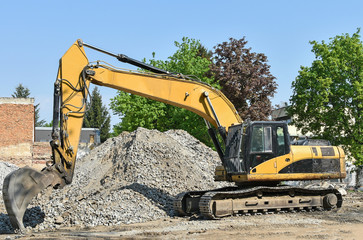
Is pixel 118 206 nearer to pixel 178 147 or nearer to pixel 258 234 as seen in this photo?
pixel 258 234

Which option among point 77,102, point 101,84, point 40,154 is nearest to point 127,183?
point 101,84

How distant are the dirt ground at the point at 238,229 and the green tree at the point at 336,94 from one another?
14.6 meters

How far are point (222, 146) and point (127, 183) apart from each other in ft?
12.9

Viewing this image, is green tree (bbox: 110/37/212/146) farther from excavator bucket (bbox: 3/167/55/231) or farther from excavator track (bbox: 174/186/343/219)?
excavator bucket (bbox: 3/167/55/231)

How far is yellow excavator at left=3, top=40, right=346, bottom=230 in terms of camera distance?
10719 mm

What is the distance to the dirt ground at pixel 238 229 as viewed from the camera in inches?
380

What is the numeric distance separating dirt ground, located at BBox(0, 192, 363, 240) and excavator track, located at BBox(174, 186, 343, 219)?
268mm

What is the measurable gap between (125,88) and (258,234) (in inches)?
201

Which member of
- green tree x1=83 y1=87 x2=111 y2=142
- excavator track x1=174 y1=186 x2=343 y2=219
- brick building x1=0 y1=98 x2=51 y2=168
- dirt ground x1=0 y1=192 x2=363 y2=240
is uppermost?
green tree x1=83 y1=87 x2=111 y2=142

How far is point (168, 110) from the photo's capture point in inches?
1395

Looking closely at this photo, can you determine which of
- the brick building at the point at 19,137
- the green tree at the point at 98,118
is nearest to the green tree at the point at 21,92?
the green tree at the point at 98,118

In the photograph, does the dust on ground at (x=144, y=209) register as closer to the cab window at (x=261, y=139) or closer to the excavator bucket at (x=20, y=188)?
the excavator bucket at (x=20, y=188)

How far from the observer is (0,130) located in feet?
97.0

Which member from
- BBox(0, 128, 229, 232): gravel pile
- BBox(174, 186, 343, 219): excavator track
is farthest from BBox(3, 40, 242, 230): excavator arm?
BBox(0, 128, 229, 232): gravel pile
